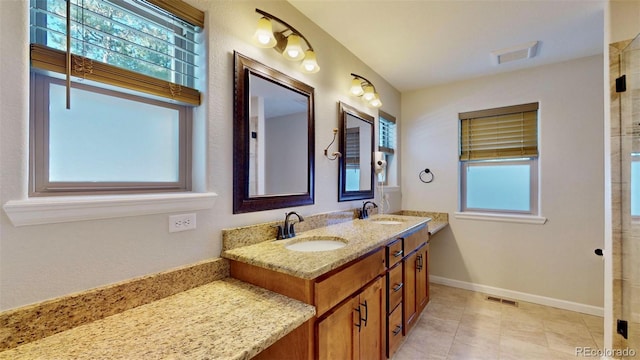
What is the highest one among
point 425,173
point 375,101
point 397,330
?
point 375,101

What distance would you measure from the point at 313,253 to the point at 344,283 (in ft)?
0.69

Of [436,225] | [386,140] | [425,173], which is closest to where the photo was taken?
[436,225]

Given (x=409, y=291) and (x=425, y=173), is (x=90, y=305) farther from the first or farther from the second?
(x=425, y=173)

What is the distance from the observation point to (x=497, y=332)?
7.41 feet

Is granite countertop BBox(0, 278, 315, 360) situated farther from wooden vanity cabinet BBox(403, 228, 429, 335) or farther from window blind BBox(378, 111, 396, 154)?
window blind BBox(378, 111, 396, 154)

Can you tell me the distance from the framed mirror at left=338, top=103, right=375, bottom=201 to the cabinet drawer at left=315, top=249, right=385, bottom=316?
0.83 metres

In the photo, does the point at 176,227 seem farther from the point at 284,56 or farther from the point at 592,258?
Answer: the point at 592,258

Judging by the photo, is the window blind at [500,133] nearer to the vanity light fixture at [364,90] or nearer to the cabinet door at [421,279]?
the vanity light fixture at [364,90]

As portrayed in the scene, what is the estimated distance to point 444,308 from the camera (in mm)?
2680

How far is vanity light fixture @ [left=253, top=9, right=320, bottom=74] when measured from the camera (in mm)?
1537

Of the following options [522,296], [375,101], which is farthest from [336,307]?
[522,296]

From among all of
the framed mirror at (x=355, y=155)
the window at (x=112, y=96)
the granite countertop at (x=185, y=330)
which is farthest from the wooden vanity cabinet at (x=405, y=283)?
the window at (x=112, y=96)

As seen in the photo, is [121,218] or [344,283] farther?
[344,283]

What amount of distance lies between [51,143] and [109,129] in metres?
0.19
